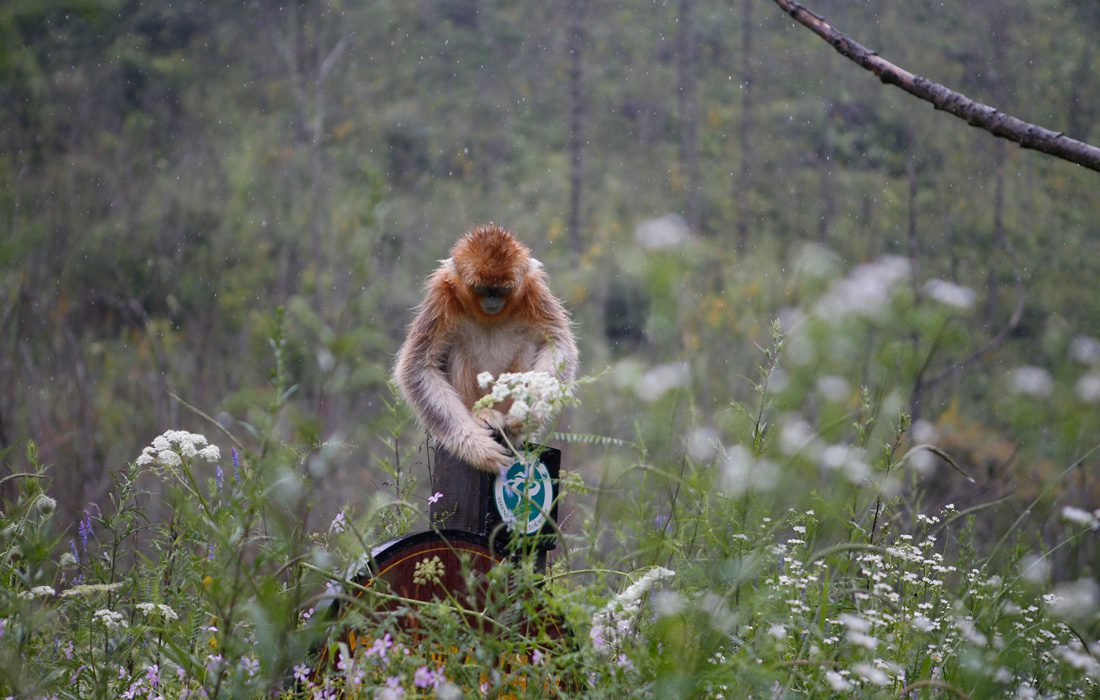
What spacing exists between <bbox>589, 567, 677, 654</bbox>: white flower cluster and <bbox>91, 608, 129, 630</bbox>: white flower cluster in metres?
1.07

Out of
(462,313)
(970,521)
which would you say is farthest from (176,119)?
(970,521)

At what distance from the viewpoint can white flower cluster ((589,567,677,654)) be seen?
226 cm

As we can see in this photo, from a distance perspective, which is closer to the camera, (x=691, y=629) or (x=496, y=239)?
(x=691, y=629)

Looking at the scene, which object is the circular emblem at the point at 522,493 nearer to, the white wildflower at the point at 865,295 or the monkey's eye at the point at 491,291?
the monkey's eye at the point at 491,291

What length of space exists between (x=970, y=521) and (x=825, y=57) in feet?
41.3

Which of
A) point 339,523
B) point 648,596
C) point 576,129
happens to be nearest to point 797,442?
point 648,596

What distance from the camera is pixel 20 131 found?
497 inches

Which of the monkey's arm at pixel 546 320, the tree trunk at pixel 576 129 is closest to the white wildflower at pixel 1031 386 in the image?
the monkey's arm at pixel 546 320

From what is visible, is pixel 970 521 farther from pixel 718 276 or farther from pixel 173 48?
pixel 173 48

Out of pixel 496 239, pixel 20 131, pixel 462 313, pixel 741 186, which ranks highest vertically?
pixel 496 239

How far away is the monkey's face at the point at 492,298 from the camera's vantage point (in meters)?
3.80

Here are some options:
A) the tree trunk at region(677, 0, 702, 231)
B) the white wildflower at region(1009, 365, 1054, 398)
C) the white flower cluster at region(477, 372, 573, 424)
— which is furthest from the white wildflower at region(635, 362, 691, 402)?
the tree trunk at region(677, 0, 702, 231)

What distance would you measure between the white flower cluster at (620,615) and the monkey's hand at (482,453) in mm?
969

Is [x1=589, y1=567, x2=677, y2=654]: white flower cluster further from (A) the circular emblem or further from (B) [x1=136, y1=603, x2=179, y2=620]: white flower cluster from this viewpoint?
(B) [x1=136, y1=603, x2=179, y2=620]: white flower cluster
